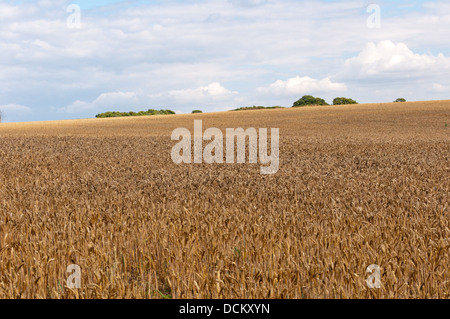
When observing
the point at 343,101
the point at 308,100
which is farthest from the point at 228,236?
the point at 308,100

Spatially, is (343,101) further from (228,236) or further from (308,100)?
(228,236)

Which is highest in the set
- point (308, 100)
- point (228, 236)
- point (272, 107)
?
point (308, 100)

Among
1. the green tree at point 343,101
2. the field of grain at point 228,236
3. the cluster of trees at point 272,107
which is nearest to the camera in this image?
the field of grain at point 228,236

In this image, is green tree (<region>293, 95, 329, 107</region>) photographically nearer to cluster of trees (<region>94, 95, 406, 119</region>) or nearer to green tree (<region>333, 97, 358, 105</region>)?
cluster of trees (<region>94, 95, 406, 119</region>)

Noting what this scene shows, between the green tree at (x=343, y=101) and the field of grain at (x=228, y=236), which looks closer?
the field of grain at (x=228, y=236)

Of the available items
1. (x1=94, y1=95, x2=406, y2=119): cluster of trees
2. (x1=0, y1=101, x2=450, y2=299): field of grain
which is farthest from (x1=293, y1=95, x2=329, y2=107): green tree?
(x1=0, y1=101, x2=450, y2=299): field of grain

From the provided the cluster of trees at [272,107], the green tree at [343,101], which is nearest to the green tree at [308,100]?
the cluster of trees at [272,107]

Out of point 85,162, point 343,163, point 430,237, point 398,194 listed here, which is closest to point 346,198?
point 398,194

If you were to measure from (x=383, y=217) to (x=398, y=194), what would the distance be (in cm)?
190

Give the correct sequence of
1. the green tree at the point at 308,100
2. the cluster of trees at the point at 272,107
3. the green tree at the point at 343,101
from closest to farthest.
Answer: the cluster of trees at the point at 272,107 < the green tree at the point at 343,101 < the green tree at the point at 308,100

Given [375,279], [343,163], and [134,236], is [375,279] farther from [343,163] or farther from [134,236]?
[343,163]

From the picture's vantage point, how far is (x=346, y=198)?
680 centimetres

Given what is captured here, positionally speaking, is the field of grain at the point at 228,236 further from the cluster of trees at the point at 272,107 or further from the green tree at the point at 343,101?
the green tree at the point at 343,101
